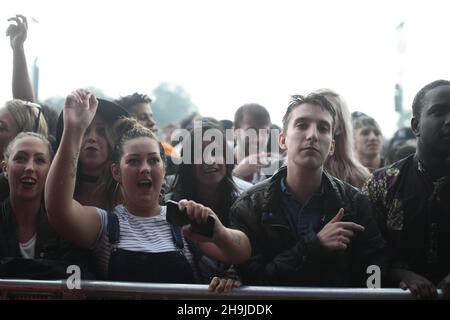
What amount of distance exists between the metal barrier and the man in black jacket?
0.70 feet

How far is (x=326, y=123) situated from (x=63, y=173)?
1.37 metres

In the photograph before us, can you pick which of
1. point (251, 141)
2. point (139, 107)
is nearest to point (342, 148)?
point (251, 141)

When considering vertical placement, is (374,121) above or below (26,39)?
below

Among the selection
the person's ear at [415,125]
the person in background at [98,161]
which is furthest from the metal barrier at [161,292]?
the person's ear at [415,125]

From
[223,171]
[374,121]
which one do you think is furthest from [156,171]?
[374,121]

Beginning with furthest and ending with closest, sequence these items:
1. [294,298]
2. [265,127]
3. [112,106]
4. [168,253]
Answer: [265,127] → [112,106] → [168,253] → [294,298]

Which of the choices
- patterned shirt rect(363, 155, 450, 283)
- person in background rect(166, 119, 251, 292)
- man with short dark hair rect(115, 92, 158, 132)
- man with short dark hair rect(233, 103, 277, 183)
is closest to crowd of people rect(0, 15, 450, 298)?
patterned shirt rect(363, 155, 450, 283)

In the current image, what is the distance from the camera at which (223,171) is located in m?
3.62

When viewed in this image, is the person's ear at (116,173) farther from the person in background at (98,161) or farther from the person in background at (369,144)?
the person in background at (369,144)

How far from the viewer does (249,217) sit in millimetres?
2795

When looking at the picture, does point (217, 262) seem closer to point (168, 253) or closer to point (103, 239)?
point (168, 253)

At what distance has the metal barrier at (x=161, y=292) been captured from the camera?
Answer: 238cm

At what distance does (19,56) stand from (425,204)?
308 centimetres

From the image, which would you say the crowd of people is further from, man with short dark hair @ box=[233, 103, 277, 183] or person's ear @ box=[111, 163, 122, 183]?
man with short dark hair @ box=[233, 103, 277, 183]
